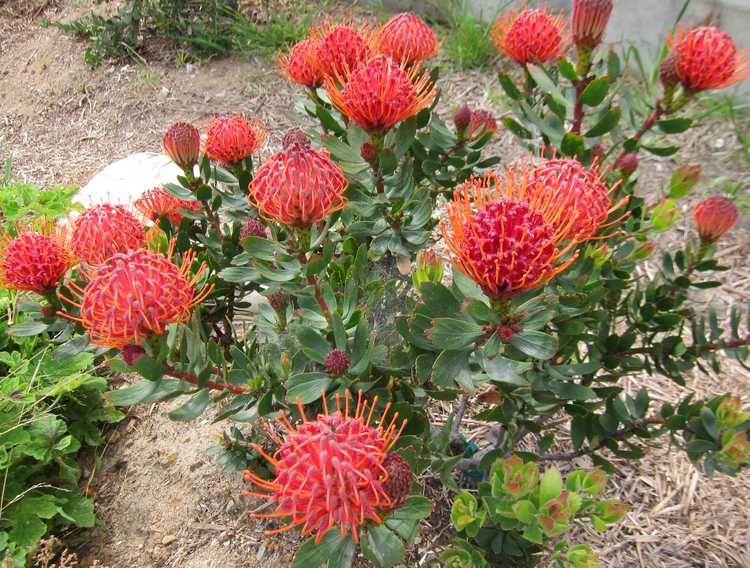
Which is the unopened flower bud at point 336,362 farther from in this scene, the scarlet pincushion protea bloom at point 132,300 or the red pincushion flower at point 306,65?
the red pincushion flower at point 306,65

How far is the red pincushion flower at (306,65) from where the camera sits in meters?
1.67

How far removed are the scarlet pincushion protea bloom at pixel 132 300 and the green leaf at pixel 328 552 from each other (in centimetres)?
50

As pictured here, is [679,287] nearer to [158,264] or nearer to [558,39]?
[558,39]

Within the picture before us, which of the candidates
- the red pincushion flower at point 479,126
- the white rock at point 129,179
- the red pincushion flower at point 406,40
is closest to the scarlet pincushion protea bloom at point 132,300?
the red pincushion flower at point 406,40

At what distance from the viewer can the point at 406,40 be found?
1635 mm

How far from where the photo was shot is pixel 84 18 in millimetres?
5020

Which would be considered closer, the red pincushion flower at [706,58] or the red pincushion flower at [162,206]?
the red pincushion flower at [706,58]

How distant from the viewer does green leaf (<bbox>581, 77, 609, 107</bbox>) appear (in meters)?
1.33

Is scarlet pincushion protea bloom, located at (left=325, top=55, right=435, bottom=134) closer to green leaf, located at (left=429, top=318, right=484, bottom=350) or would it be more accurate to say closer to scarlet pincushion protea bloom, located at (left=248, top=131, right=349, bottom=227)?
scarlet pincushion protea bloom, located at (left=248, top=131, right=349, bottom=227)

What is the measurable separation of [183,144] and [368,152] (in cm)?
52

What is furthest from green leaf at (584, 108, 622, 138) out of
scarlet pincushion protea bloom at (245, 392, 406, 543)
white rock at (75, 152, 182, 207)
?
white rock at (75, 152, 182, 207)

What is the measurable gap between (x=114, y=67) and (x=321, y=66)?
12.1 ft

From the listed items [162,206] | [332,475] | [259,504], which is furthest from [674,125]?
[259,504]

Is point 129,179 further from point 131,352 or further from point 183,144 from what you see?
point 131,352
